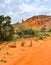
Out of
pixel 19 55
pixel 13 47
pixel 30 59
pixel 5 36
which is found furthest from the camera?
pixel 5 36

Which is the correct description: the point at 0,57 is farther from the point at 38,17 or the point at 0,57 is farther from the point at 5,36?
the point at 38,17

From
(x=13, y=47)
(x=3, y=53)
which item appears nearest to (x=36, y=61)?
(x=3, y=53)

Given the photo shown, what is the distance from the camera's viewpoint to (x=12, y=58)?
1532 centimetres

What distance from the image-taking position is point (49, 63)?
1359 centimetres

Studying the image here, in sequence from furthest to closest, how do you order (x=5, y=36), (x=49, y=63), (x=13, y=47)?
(x=5, y=36), (x=13, y=47), (x=49, y=63)

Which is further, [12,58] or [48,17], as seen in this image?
[48,17]

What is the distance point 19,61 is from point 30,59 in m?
0.82

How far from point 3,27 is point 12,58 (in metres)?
9.90

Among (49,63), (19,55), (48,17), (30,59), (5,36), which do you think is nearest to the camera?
(49,63)

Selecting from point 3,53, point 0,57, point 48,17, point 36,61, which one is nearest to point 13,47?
point 3,53

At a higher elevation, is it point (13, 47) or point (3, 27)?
point (3, 27)

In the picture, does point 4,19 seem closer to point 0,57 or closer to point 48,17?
point 0,57

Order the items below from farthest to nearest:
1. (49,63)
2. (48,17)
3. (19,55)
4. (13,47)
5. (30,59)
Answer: (48,17)
(13,47)
(19,55)
(30,59)
(49,63)

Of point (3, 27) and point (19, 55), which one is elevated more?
point (3, 27)
